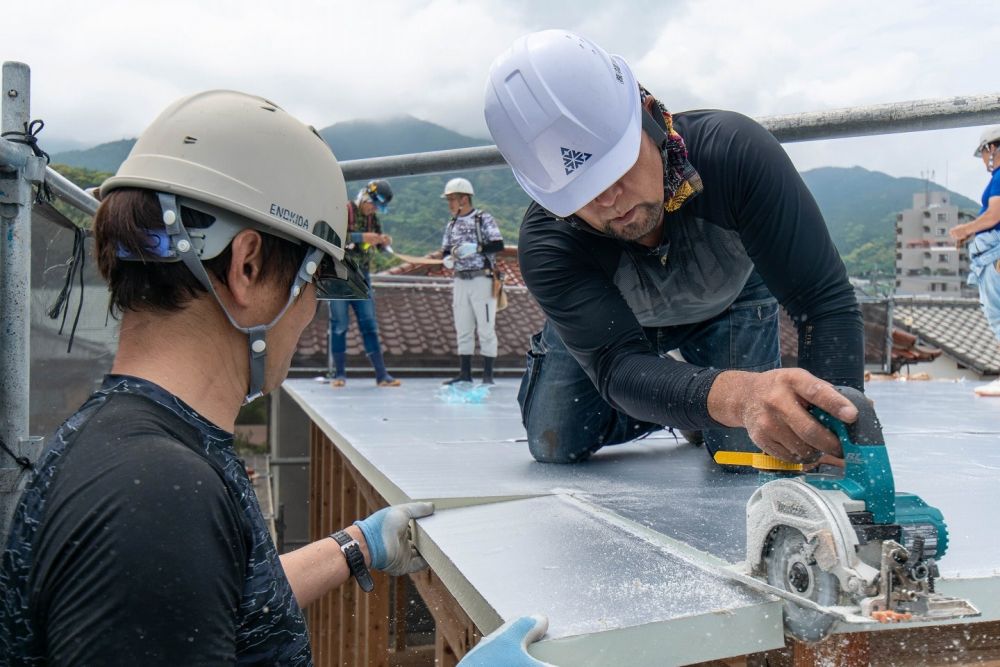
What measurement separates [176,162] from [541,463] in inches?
78.6

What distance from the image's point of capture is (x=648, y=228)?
216 cm

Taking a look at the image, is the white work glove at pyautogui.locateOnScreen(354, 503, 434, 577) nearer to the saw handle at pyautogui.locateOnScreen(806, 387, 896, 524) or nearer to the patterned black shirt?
the patterned black shirt

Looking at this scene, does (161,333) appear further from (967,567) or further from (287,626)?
(967,567)

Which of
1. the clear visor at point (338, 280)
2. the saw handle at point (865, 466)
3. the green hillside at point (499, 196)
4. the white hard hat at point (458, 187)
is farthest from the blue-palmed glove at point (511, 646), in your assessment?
the white hard hat at point (458, 187)

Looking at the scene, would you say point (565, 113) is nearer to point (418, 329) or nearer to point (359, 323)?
point (359, 323)

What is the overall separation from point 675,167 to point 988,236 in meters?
4.24

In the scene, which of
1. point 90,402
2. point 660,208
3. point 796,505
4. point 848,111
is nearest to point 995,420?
point 848,111

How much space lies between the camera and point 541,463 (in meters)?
2.93

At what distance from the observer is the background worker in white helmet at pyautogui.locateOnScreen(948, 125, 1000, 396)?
17.1 feet

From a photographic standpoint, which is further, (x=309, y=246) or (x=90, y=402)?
(x=309, y=246)

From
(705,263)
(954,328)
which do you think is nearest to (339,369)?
(705,263)

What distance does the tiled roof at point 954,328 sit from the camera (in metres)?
18.4

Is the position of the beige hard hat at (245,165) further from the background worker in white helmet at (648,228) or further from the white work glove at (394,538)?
the white work glove at (394,538)

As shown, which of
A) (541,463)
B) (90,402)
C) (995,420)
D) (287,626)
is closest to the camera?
(90,402)
